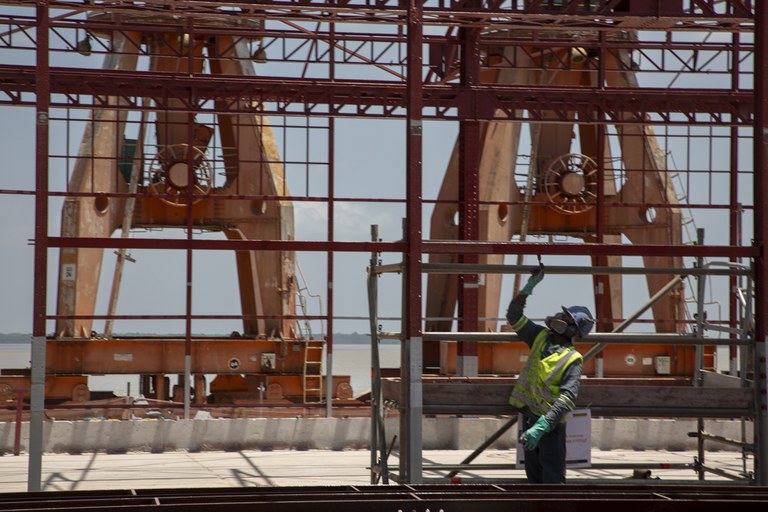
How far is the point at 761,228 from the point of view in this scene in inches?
461

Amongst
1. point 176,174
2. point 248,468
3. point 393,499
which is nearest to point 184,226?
point 176,174

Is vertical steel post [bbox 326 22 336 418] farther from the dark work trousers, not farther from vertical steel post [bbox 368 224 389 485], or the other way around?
the dark work trousers

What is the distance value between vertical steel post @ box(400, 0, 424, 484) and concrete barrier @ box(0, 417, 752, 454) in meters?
6.76

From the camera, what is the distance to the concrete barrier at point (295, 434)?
55.0 feet

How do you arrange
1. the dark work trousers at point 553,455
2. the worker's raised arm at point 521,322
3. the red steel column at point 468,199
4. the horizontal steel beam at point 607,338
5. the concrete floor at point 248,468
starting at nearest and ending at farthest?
1. the dark work trousers at point 553,455
2. the worker's raised arm at point 521,322
3. the horizontal steel beam at point 607,338
4. the concrete floor at point 248,468
5. the red steel column at point 468,199

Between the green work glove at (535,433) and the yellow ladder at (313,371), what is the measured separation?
1724 centimetres

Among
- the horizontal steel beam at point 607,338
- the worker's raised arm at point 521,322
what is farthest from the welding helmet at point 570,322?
the horizontal steel beam at point 607,338

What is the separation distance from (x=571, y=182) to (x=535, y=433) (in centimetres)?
2011

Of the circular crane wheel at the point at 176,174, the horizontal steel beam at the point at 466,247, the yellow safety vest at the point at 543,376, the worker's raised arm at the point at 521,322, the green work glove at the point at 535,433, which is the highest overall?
the circular crane wheel at the point at 176,174

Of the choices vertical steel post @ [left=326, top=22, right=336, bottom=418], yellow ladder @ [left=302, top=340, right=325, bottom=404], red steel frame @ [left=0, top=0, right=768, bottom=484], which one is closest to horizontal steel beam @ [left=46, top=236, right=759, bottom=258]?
red steel frame @ [left=0, top=0, right=768, bottom=484]

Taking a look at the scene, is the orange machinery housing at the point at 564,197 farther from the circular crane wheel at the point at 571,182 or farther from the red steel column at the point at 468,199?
the red steel column at the point at 468,199

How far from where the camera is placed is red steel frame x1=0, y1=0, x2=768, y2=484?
440 inches

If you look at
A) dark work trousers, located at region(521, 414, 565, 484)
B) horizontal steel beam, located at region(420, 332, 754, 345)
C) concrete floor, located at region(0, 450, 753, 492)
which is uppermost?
horizontal steel beam, located at region(420, 332, 754, 345)

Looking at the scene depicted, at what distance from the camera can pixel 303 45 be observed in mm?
22531
